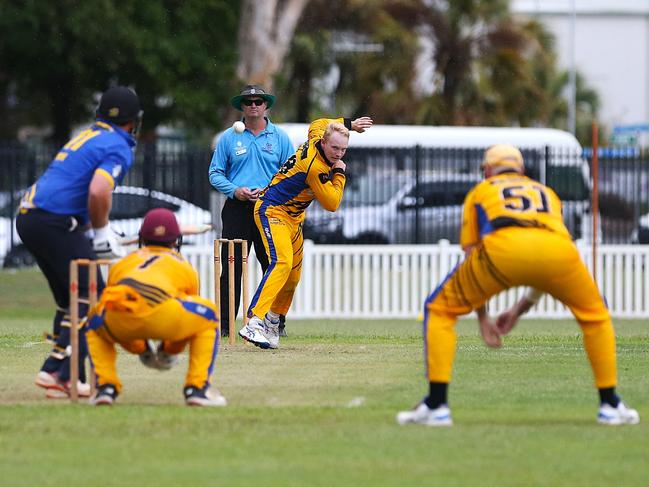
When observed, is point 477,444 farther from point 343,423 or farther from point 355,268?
point 355,268

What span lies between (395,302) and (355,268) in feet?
3.01

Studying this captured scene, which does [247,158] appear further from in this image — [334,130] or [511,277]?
[511,277]

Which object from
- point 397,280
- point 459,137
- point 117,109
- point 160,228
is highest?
point 459,137

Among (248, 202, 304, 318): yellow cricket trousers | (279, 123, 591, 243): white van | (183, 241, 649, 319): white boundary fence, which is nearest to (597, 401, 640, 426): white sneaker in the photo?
(248, 202, 304, 318): yellow cricket trousers

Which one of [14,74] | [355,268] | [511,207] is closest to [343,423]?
[511,207]

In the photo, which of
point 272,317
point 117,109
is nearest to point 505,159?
point 117,109

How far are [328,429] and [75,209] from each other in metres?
2.23

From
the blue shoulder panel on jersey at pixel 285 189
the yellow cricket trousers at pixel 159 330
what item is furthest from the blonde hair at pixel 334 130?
the yellow cricket trousers at pixel 159 330

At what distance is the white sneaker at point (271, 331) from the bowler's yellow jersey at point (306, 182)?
898mm

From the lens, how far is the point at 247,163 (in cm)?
1354

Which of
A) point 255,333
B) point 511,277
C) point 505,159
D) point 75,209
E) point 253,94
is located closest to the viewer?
point 511,277

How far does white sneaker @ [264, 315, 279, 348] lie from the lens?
12.4m

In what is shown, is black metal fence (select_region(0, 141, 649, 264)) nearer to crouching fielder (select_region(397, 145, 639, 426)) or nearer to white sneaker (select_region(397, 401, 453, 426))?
crouching fielder (select_region(397, 145, 639, 426))

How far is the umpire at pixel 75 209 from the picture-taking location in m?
9.02
